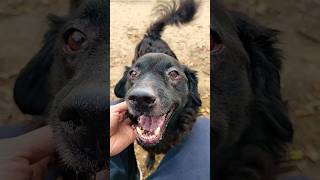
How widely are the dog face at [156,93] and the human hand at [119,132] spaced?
0.02 metres

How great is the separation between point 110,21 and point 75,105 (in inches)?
6.0

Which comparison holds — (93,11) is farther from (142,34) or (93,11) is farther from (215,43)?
(215,43)

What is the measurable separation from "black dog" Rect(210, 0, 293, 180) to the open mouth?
0.11m

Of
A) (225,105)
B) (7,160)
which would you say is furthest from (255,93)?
(7,160)

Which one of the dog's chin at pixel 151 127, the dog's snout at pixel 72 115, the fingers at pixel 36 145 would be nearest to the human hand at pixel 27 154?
the fingers at pixel 36 145

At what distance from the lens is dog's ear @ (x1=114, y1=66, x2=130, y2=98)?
1026mm

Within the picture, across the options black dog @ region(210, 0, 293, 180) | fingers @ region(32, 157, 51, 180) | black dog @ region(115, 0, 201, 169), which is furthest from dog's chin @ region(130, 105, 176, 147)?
fingers @ region(32, 157, 51, 180)

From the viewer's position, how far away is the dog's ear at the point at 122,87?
1.03 m

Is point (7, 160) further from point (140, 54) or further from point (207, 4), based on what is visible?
point (207, 4)

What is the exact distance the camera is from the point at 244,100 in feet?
3.87

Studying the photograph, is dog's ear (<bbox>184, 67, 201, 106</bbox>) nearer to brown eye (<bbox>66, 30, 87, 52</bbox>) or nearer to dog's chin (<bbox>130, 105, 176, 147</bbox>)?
dog's chin (<bbox>130, 105, 176, 147</bbox>)

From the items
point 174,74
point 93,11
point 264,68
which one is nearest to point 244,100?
point 264,68

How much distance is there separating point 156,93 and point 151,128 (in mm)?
75

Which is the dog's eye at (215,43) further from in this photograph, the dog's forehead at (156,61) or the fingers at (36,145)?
the fingers at (36,145)
